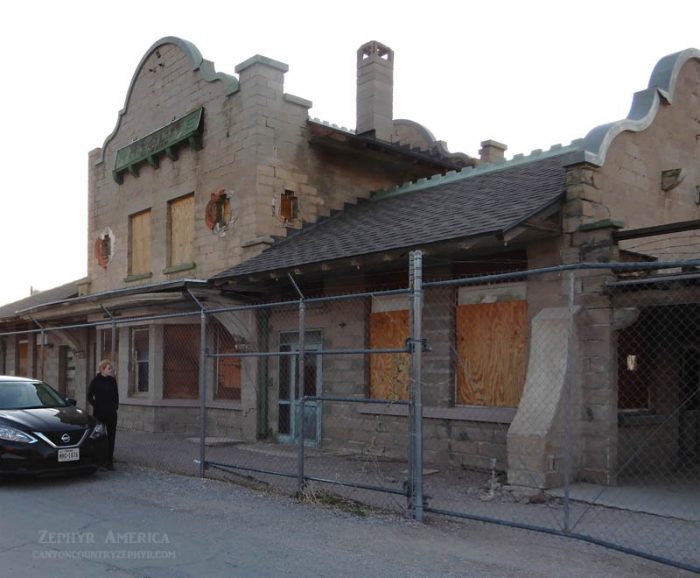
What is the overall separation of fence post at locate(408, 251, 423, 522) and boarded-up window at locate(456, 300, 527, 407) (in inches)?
130

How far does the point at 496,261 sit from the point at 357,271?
8.62ft

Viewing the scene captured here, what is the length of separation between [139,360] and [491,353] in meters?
9.49

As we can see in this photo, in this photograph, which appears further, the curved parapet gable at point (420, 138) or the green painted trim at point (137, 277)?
the curved parapet gable at point (420, 138)

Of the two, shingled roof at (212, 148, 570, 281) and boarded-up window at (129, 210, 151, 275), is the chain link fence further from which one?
boarded-up window at (129, 210, 151, 275)

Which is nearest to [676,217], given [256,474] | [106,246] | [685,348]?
[685,348]

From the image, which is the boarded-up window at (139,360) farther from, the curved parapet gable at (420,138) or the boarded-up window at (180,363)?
the curved parapet gable at (420,138)

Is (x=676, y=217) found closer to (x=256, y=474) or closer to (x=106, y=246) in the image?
(x=256, y=474)

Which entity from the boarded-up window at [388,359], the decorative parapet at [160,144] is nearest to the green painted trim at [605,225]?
the boarded-up window at [388,359]

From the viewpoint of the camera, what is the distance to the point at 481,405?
35.4ft

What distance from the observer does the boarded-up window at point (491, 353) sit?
34.1 feet

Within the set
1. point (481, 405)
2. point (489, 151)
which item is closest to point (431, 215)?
point (481, 405)

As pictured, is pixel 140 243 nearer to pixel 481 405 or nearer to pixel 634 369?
pixel 481 405

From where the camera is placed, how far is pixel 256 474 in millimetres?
10148

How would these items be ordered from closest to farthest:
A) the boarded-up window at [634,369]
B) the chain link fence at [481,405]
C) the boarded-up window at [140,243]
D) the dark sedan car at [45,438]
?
the chain link fence at [481,405]
the dark sedan car at [45,438]
the boarded-up window at [634,369]
the boarded-up window at [140,243]
